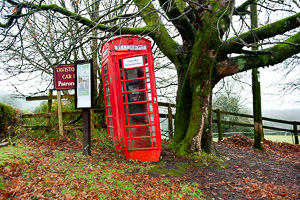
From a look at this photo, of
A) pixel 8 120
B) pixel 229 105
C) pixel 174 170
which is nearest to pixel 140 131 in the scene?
pixel 174 170

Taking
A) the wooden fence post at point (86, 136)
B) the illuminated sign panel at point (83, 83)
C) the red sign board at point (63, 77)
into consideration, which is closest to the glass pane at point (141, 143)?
the wooden fence post at point (86, 136)

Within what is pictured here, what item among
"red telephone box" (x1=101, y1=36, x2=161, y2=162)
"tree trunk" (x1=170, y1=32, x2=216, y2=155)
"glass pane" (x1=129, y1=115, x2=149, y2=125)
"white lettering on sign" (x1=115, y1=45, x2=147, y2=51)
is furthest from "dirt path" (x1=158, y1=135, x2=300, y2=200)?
"white lettering on sign" (x1=115, y1=45, x2=147, y2=51)

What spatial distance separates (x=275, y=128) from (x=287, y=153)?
92.6 inches

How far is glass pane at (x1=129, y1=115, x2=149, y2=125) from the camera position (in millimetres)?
5857

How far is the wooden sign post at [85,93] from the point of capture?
5941mm

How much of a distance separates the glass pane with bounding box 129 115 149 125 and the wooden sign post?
1073 millimetres

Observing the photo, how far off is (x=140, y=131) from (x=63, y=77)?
3299mm

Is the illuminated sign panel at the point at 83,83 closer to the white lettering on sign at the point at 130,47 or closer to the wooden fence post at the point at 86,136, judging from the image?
the wooden fence post at the point at 86,136

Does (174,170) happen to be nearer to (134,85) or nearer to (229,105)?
(134,85)

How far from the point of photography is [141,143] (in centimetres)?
593

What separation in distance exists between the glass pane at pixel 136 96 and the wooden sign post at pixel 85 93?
956 mm

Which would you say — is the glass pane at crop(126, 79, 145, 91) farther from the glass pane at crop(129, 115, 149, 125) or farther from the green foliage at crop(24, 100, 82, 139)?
the green foliage at crop(24, 100, 82, 139)

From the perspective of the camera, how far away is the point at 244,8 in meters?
7.23

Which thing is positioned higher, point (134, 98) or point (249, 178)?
point (134, 98)
